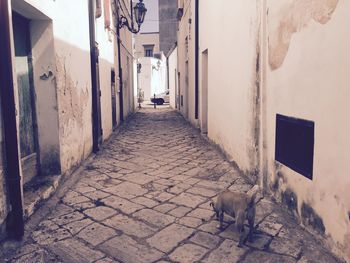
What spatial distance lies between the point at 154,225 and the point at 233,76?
3.33m

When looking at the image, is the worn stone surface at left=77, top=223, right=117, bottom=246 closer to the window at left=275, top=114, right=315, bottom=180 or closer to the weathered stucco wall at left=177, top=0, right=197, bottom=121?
the window at left=275, top=114, right=315, bottom=180

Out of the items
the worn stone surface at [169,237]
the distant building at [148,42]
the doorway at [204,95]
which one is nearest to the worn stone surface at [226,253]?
the worn stone surface at [169,237]

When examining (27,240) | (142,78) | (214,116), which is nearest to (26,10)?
(27,240)

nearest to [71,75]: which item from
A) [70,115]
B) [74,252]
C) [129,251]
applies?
[70,115]

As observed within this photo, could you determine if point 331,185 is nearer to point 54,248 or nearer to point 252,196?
point 252,196

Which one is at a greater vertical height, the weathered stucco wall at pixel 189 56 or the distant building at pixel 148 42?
the distant building at pixel 148 42

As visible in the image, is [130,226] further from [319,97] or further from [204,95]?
[204,95]

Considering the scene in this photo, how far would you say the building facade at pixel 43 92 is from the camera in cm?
296

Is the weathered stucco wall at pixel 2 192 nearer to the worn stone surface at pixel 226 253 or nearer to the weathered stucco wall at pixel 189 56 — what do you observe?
the worn stone surface at pixel 226 253

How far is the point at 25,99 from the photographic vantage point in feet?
13.9

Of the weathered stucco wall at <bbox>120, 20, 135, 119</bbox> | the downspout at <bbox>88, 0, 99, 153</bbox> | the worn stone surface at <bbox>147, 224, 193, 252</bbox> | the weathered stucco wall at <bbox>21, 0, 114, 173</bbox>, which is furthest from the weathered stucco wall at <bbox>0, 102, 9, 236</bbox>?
the weathered stucco wall at <bbox>120, 20, 135, 119</bbox>

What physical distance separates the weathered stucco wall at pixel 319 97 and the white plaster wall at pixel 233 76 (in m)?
0.95

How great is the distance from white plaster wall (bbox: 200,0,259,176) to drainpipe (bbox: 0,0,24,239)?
298 cm

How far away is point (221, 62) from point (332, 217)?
4.65 m
